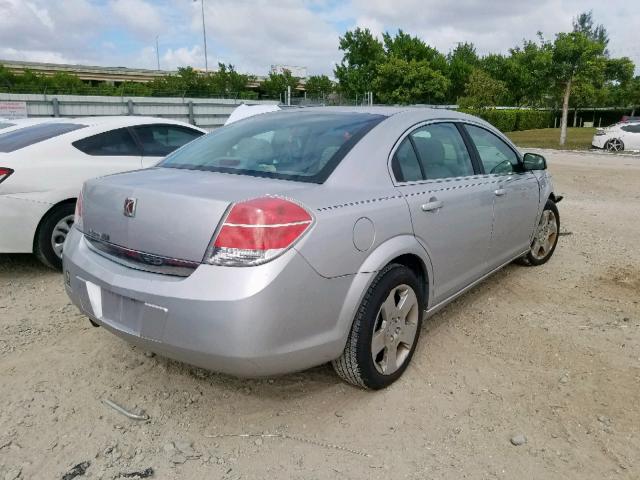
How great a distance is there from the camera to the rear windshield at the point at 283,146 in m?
2.78

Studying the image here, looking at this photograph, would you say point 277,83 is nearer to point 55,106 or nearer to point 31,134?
point 55,106

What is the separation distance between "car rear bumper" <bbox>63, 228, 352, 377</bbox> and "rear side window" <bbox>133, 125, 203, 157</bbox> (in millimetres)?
3458

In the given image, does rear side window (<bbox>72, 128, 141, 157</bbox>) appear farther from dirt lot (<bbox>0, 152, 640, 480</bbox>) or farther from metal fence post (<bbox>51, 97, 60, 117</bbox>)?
metal fence post (<bbox>51, 97, 60, 117</bbox>)

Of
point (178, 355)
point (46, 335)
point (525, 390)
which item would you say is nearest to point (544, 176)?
point (525, 390)

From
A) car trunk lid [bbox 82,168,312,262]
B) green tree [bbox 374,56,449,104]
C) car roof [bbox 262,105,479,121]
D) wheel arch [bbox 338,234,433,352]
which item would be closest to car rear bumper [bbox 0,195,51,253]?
car trunk lid [bbox 82,168,312,262]

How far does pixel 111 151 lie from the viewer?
214 inches

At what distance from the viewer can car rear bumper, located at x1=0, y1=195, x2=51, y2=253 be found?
4508 millimetres

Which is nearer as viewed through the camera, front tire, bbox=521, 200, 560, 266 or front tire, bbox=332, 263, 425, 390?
front tire, bbox=332, 263, 425, 390

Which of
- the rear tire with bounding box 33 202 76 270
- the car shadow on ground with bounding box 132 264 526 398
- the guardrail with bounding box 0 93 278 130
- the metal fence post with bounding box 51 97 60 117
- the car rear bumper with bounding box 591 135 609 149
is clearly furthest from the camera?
the car rear bumper with bounding box 591 135 609 149

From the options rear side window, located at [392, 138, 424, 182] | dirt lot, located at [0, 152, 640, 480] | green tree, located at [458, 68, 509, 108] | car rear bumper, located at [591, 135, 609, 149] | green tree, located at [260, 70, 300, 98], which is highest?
green tree, located at [260, 70, 300, 98]

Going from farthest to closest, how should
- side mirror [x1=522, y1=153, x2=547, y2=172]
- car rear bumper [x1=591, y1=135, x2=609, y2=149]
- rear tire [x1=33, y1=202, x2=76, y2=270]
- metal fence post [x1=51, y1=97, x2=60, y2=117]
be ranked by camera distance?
car rear bumper [x1=591, y1=135, x2=609, y2=149], metal fence post [x1=51, y1=97, x2=60, y2=117], rear tire [x1=33, y1=202, x2=76, y2=270], side mirror [x1=522, y1=153, x2=547, y2=172]

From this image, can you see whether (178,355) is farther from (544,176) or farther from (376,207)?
(544,176)

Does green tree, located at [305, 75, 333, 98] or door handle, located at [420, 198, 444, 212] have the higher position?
green tree, located at [305, 75, 333, 98]

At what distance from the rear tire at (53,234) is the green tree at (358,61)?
5009 cm
